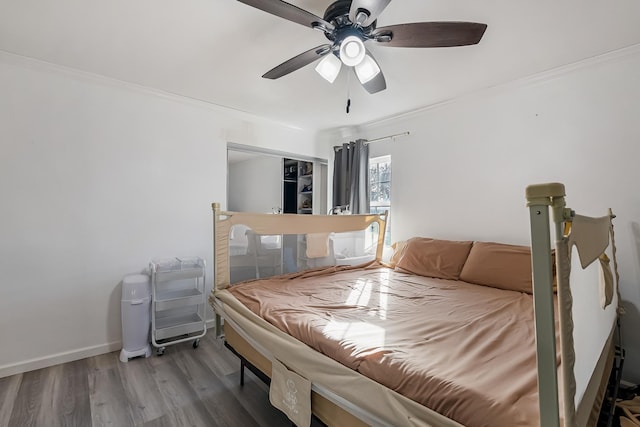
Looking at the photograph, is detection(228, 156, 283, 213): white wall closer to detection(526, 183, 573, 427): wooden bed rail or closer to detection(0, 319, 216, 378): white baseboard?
detection(0, 319, 216, 378): white baseboard

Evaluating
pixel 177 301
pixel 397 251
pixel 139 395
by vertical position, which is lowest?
pixel 139 395

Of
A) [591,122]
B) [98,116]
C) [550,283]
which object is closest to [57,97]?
[98,116]

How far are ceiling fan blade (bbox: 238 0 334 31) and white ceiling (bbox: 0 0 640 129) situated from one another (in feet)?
0.83

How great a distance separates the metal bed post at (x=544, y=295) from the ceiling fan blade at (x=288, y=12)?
1.30 meters

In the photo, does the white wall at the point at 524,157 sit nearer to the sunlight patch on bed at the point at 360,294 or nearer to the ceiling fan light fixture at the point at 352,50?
the sunlight patch on bed at the point at 360,294

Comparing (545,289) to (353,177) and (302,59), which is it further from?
(353,177)

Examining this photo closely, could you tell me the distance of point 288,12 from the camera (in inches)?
54.6

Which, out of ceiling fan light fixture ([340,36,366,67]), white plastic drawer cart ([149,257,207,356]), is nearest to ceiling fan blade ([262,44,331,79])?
ceiling fan light fixture ([340,36,366,67])

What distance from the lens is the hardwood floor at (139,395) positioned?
170cm

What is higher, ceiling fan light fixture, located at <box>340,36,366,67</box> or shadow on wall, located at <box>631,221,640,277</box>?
ceiling fan light fixture, located at <box>340,36,366,67</box>

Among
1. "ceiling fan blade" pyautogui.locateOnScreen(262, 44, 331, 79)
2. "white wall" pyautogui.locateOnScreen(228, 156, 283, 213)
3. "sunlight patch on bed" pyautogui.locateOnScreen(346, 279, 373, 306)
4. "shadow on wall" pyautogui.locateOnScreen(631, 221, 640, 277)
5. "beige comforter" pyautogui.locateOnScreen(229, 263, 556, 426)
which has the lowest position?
"sunlight patch on bed" pyautogui.locateOnScreen(346, 279, 373, 306)

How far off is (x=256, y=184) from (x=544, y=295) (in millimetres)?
3331

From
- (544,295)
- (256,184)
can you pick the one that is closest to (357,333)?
(544,295)

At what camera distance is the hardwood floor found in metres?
1.70
